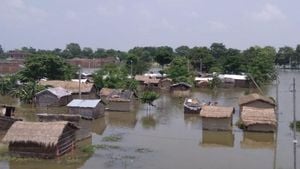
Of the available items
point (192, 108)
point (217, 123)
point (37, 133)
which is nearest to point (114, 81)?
point (192, 108)

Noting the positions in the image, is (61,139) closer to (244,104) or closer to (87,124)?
(87,124)

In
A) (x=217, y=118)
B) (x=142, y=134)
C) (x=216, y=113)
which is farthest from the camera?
(x=217, y=118)

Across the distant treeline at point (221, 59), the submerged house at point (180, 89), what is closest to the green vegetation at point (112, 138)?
the submerged house at point (180, 89)

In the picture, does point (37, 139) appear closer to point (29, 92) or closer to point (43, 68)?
point (29, 92)

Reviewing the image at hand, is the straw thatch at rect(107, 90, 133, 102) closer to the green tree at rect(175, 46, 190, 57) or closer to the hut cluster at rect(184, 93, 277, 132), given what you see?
the hut cluster at rect(184, 93, 277, 132)

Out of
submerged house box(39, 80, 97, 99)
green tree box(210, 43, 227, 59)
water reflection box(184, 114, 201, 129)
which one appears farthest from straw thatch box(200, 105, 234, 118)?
green tree box(210, 43, 227, 59)

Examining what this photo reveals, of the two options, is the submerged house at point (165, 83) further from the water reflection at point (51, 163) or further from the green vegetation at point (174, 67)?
the water reflection at point (51, 163)
